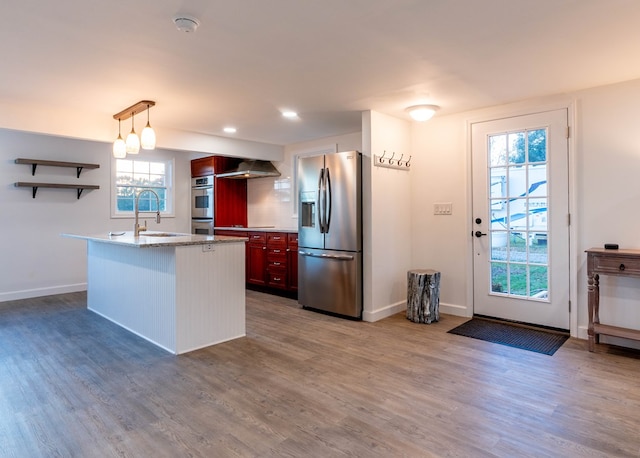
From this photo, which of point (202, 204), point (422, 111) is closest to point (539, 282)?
point (422, 111)

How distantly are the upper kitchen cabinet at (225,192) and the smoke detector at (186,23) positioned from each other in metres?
4.36

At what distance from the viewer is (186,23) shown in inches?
86.0

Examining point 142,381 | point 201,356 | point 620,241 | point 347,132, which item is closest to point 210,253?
point 201,356

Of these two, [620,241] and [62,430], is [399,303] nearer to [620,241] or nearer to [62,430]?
[620,241]

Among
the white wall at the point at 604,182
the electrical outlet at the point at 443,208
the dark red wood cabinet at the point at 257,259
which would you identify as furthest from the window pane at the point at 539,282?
the dark red wood cabinet at the point at 257,259

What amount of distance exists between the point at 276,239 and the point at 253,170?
4.24 feet

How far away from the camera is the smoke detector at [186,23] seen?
2.15 meters

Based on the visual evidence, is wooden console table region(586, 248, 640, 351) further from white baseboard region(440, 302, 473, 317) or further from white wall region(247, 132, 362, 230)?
white wall region(247, 132, 362, 230)

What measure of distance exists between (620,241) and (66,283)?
666cm

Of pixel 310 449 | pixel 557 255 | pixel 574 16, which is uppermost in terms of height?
pixel 574 16

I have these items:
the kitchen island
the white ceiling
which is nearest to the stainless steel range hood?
the white ceiling

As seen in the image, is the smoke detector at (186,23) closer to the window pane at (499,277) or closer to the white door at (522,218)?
the white door at (522,218)

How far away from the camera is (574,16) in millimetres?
2152

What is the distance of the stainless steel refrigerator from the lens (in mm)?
4117
